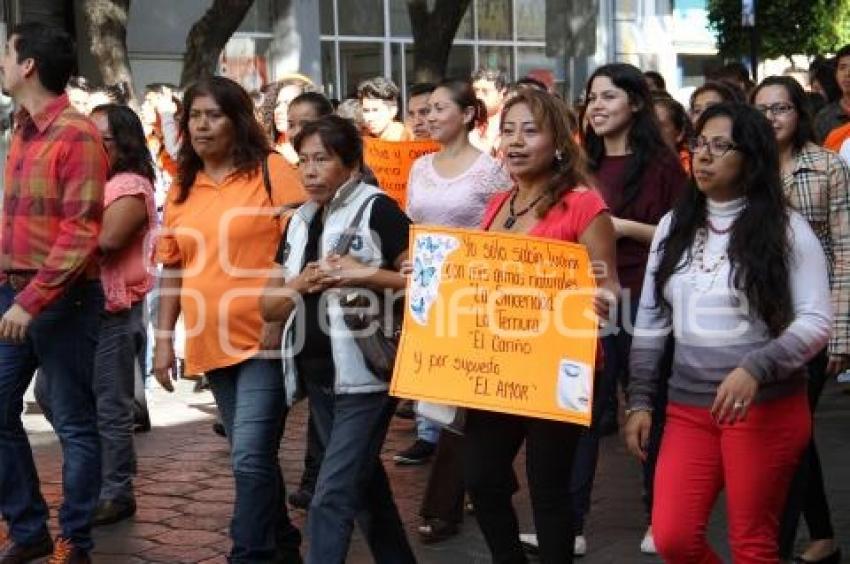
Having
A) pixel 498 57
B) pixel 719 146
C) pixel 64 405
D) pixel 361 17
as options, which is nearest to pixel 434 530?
pixel 64 405

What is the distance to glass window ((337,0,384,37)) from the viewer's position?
23.9m

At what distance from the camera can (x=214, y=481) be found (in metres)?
7.58

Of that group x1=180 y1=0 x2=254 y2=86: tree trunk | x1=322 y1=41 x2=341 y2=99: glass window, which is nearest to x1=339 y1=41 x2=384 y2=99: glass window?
x1=322 y1=41 x2=341 y2=99: glass window

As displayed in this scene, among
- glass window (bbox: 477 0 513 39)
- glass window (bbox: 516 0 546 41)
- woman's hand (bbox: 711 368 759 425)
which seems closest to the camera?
woman's hand (bbox: 711 368 759 425)

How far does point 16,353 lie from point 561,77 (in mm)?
24330

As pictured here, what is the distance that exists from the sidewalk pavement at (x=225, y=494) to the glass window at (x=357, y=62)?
14661 mm

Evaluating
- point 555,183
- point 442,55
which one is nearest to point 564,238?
point 555,183

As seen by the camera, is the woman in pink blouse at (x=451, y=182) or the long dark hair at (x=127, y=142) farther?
the long dark hair at (x=127, y=142)

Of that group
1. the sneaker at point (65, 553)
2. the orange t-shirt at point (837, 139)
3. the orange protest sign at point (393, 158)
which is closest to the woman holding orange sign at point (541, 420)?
the sneaker at point (65, 553)

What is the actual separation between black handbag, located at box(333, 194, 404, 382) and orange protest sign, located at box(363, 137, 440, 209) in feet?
10.9

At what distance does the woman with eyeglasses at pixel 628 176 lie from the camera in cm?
615

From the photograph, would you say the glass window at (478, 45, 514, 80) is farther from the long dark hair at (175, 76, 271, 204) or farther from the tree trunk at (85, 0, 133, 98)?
the long dark hair at (175, 76, 271, 204)

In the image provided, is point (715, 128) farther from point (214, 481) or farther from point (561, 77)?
point (561, 77)

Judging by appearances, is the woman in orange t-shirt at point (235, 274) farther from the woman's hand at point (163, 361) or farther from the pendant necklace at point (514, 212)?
the pendant necklace at point (514, 212)
